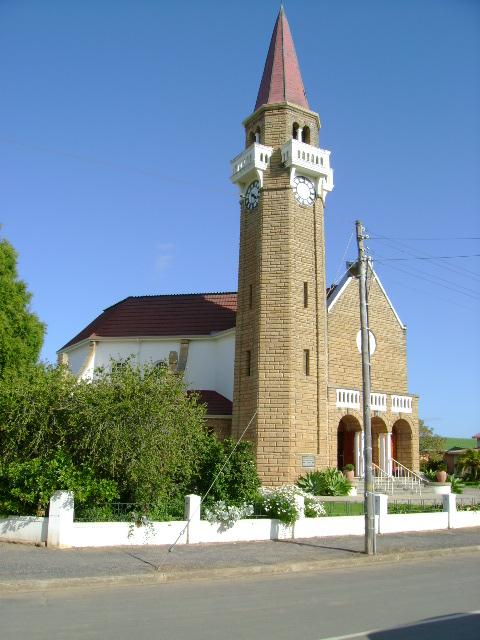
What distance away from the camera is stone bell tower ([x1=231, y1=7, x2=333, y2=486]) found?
1001 inches

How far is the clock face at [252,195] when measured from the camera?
2884cm

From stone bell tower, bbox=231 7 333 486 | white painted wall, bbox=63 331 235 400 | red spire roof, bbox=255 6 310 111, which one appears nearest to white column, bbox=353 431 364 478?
stone bell tower, bbox=231 7 333 486

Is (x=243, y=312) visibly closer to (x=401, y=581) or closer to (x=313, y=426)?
(x=313, y=426)

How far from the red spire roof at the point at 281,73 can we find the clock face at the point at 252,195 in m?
4.28

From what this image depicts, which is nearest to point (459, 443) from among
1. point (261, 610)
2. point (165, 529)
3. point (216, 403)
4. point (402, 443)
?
point (402, 443)

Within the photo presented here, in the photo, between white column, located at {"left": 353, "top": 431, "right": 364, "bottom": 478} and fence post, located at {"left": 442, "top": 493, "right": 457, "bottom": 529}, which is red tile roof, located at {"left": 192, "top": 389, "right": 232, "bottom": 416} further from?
fence post, located at {"left": 442, "top": 493, "right": 457, "bottom": 529}

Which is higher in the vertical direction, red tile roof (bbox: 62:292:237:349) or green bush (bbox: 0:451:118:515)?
red tile roof (bbox: 62:292:237:349)

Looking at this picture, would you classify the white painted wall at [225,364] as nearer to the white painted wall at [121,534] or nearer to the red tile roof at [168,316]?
the red tile roof at [168,316]

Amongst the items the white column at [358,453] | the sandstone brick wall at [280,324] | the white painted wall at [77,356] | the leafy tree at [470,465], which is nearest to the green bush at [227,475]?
the sandstone brick wall at [280,324]

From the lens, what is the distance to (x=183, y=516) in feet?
53.9

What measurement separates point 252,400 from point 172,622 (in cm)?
1807

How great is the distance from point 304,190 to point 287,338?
7277mm

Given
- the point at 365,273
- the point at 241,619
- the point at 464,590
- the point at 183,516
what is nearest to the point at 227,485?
the point at 183,516

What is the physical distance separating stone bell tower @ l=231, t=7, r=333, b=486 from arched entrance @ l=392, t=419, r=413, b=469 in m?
7.27
